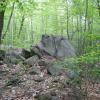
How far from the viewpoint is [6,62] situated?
1273 centimetres

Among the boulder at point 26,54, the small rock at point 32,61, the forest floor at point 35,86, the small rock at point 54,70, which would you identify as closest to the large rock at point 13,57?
the boulder at point 26,54

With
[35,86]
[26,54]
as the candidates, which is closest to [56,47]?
[26,54]

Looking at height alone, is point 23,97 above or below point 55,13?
below

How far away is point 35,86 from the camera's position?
9695 mm

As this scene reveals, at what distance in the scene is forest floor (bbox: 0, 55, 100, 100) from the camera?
8.63 metres

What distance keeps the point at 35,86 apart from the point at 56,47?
249 inches

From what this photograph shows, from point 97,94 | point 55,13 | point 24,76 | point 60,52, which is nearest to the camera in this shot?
point 97,94

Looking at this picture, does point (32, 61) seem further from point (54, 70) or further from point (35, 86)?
point (35, 86)

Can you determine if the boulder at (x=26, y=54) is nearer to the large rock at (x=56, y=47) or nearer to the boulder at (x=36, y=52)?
the boulder at (x=36, y=52)

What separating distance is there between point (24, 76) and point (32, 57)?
8.19ft

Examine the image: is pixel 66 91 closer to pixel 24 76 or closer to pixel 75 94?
pixel 75 94

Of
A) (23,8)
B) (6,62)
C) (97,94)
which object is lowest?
(97,94)

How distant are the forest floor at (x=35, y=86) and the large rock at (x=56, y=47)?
336 centimetres

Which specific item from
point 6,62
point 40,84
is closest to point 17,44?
point 6,62
